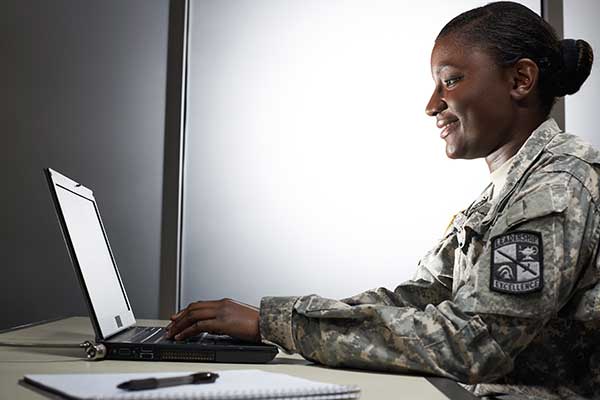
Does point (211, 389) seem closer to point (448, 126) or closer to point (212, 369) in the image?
point (212, 369)

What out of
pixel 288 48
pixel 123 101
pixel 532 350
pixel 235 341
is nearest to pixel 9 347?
pixel 235 341

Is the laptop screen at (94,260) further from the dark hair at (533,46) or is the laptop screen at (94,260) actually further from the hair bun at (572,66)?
the hair bun at (572,66)

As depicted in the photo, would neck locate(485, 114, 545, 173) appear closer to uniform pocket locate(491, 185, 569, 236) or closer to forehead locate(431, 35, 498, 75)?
forehead locate(431, 35, 498, 75)

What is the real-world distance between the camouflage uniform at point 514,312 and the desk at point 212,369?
0.13 feet

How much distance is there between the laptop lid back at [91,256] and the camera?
43.6 inches

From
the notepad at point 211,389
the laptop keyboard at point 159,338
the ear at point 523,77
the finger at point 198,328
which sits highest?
the ear at point 523,77

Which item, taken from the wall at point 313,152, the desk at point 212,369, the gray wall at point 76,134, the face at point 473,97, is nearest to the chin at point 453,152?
the face at point 473,97

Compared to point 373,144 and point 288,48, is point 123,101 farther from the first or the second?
point 373,144

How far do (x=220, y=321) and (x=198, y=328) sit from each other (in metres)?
0.04

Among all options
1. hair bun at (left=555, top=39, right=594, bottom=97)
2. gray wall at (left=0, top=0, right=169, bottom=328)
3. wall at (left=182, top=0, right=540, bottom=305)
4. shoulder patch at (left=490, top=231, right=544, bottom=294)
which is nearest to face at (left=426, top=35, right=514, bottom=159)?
hair bun at (left=555, top=39, right=594, bottom=97)

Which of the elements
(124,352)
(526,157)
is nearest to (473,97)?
(526,157)

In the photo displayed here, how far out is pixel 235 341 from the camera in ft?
3.65

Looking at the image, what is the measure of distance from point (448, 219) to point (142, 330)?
40.9 inches

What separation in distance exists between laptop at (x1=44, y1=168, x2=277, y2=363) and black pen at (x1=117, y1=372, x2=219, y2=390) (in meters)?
0.36
